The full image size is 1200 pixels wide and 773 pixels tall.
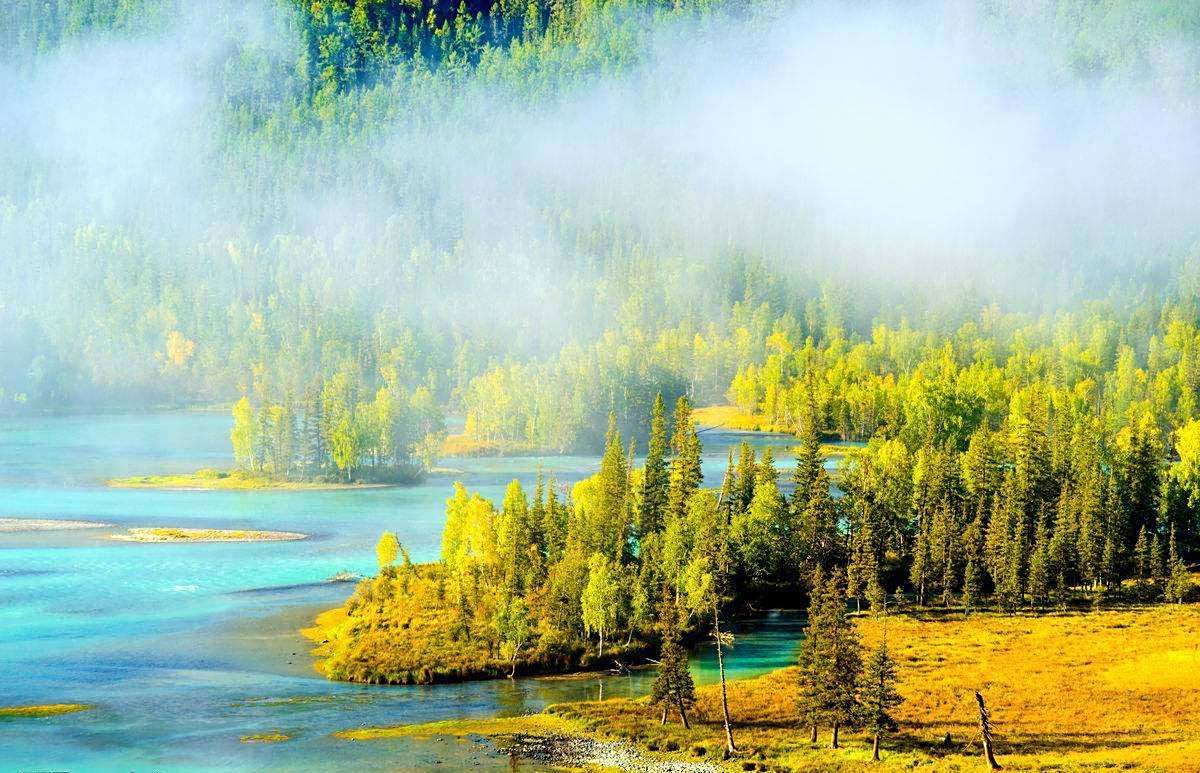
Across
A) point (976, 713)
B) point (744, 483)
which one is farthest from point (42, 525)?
point (976, 713)

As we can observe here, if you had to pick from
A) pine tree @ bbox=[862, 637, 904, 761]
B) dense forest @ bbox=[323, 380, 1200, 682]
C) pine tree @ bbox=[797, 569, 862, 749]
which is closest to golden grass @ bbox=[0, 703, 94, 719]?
dense forest @ bbox=[323, 380, 1200, 682]

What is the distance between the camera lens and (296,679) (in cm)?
9619

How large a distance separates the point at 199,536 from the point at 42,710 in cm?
7736

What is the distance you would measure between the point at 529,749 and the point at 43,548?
9734cm

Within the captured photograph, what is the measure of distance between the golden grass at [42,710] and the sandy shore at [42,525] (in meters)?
83.4

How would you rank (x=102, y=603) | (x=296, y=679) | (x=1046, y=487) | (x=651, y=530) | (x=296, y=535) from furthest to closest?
(x=296, y=535) → (x=1046, y=487) → (x=651, y=530) → (x=102, y=603) → (x=296, y=679)

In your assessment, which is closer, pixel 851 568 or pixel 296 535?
pixel 851 568

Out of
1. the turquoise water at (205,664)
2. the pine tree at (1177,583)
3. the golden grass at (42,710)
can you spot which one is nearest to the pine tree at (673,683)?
the turquoise water at (205,664)

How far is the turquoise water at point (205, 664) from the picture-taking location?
257ft

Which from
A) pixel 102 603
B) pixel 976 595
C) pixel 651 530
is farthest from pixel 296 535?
pixel 976 595

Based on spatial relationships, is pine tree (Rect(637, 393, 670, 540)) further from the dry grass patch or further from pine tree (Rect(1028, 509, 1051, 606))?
pine tree (Rect(1028, 509, 1051, 606))

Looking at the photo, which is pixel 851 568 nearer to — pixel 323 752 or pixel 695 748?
pixel 695 748

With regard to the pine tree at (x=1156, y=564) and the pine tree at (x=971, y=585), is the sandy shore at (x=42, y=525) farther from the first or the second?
the pine tree at (x=1156, y=564)

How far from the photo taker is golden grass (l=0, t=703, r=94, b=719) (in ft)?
284
